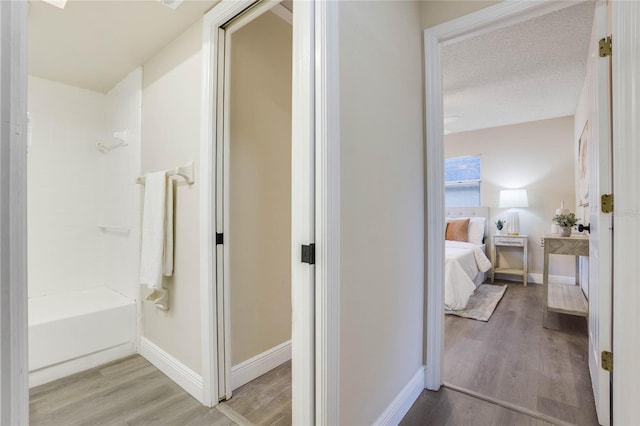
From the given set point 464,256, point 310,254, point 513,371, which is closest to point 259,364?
point 310,254

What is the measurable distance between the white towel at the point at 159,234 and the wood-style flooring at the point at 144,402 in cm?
53

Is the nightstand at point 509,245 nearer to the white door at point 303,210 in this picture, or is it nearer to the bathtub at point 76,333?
the white door at point 303,210

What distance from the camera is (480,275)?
14.0 feet

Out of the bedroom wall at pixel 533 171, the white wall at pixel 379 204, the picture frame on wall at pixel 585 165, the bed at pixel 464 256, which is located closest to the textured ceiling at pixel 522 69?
the bedroom wall at pixel 533 171

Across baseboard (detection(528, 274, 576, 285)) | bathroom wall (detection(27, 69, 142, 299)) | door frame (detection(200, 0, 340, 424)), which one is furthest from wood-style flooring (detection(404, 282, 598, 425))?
bathroom wall (detection(27, 69, 142, 299))

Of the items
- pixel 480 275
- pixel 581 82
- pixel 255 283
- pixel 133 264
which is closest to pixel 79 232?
pixel 133 264

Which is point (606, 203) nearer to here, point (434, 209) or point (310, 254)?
point (434, 209)

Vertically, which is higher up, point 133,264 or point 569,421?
point 133,264

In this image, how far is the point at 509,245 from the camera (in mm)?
4652

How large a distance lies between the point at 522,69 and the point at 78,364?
457 cm

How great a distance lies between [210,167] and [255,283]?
837 millimetres

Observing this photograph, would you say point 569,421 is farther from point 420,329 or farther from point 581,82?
point 581,82

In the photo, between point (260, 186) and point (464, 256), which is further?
point (464, 256)

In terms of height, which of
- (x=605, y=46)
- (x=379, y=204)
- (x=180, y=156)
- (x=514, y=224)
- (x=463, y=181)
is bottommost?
(x=514, y=224)
